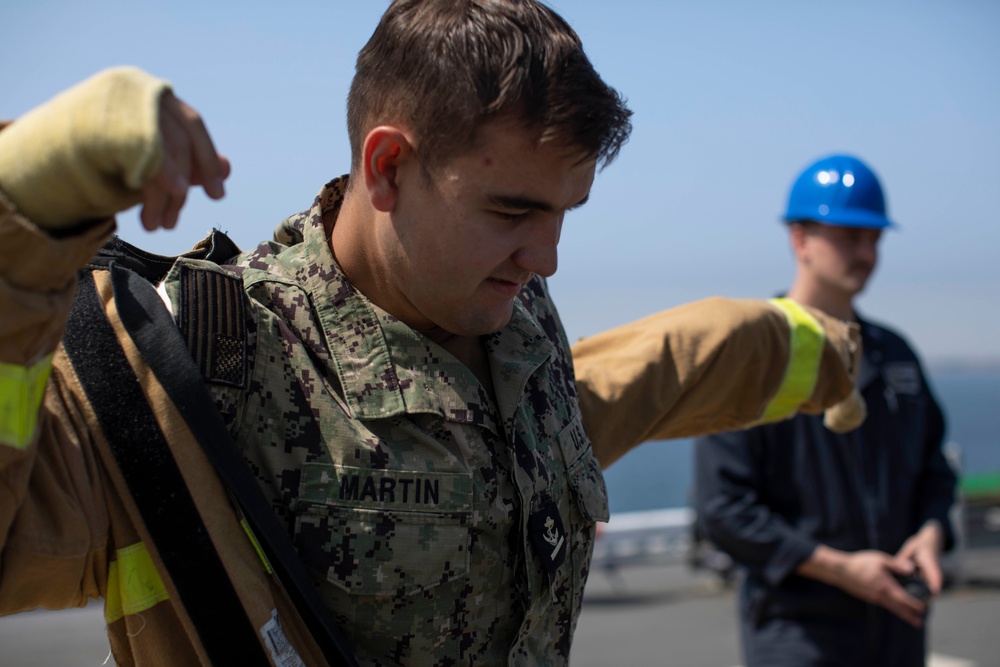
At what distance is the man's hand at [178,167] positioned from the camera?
1.28 metres

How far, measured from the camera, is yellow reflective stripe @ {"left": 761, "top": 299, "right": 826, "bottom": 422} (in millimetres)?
2641

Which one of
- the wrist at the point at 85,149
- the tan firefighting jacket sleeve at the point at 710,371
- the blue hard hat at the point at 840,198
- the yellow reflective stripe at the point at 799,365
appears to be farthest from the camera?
the blue hard hat at the point at 840,198

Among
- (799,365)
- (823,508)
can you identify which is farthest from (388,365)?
(823,508)

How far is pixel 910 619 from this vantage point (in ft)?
13.0

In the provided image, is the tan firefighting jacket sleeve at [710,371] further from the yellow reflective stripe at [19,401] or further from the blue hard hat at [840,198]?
the blue hard hat at [840,198]

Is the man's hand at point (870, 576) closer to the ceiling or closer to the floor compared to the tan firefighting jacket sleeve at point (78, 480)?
closer to the floor

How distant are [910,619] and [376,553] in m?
2.91

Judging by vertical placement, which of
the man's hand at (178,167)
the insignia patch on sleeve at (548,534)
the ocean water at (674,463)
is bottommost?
the ocean water at (674,463)

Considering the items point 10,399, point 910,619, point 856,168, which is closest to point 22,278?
point 10,399

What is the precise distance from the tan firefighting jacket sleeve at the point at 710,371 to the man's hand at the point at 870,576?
1.40m

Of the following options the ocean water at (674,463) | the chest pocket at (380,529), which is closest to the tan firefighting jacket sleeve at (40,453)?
the chest pocket at (380,529)

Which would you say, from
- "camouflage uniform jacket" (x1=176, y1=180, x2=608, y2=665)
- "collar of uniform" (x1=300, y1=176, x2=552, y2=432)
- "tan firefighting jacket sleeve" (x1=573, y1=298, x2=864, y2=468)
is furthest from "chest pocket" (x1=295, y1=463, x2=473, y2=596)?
"tan firefighting jacket sleeve" (x1=573, y1=298, x2=864, y2=468)

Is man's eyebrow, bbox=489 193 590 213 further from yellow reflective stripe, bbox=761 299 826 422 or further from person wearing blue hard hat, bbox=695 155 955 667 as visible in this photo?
person wearing blue hard hat, bbox=695 155 955 667

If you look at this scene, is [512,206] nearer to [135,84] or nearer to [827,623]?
[135,84]
